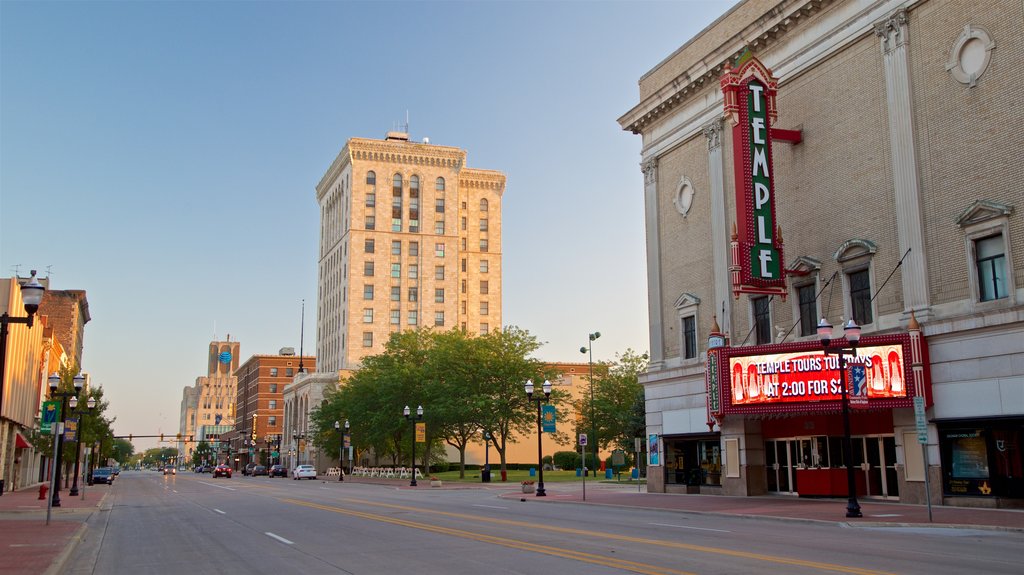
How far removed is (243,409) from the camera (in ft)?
611

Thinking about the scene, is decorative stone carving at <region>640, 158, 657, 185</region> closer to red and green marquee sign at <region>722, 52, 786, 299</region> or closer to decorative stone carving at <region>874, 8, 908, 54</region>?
red and green marquee sign at <region>722, 52, 786, 299</region>

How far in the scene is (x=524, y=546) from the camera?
1636cm

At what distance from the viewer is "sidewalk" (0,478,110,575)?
14.7 meters

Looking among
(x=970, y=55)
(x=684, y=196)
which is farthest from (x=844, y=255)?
(x=684, y=196)

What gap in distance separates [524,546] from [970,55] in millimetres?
21993

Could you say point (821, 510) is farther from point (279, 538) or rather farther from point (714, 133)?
point (714, 133)

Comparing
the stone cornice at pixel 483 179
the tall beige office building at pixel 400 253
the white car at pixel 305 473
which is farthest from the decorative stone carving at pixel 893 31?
the stone cornice at pixel 483 179

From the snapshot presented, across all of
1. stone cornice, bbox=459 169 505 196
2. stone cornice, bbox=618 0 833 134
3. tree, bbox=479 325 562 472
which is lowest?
tree, bbox=479 325 562 472

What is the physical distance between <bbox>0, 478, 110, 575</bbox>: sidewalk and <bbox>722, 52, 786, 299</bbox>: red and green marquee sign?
934 inches

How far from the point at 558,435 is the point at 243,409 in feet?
360

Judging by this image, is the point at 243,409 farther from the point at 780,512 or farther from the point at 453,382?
the point at 780,512

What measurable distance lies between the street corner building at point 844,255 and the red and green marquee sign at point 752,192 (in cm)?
7

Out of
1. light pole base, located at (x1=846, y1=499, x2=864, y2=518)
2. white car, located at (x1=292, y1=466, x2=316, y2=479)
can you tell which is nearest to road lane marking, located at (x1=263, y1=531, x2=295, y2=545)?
light pole base, located at (x1=846, y1=499, x2=864, y2=518)

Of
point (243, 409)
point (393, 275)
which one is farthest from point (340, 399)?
point (243, 409)
